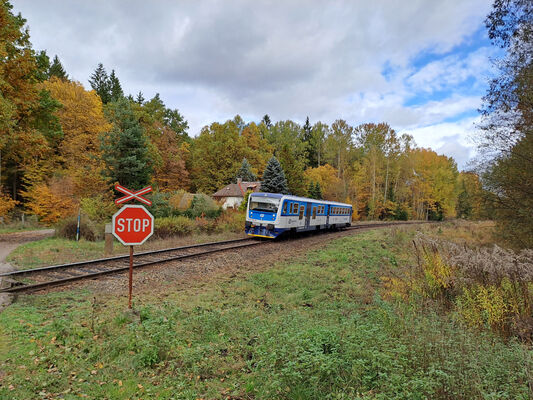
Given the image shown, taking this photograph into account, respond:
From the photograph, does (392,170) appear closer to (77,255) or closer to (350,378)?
A: (77,255)

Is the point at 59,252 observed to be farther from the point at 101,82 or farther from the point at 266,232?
the point at 101,82

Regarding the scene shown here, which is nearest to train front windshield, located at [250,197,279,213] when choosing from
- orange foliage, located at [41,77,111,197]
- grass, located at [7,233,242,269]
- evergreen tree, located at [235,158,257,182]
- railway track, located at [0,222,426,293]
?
grass, located at [7,233,242,269]

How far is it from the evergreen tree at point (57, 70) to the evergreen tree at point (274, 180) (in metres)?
32.5

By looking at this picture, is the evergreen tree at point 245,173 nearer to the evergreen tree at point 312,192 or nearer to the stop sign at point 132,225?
the evergreen tree at point 312,192

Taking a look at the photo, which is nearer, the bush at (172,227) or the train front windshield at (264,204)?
the train front windshield at (264,204)

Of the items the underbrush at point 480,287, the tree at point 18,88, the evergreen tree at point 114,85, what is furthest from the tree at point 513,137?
the evergreen tree at point 114,85

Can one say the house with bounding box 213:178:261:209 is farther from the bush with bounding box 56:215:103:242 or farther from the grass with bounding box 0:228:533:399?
the grass with bounding box 0:228:533:399

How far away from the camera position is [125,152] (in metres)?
26.2

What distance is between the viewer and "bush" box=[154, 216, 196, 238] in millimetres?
18439

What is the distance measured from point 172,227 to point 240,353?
50.1ft

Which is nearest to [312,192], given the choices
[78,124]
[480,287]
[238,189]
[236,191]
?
[238,189]

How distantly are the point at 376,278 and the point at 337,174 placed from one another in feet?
154

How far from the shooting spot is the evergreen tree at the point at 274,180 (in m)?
38.6

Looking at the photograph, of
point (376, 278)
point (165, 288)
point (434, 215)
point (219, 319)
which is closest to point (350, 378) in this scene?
point (219, 319)
